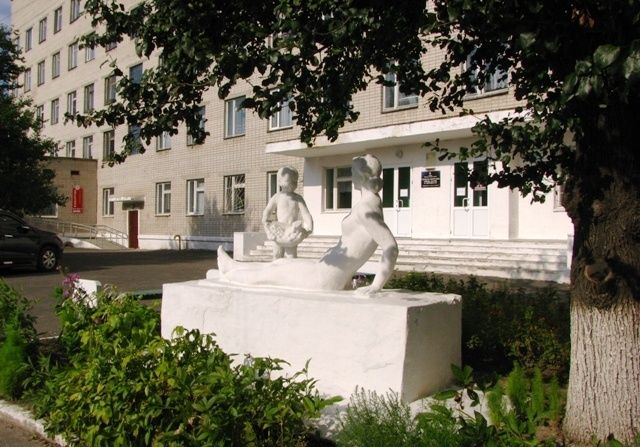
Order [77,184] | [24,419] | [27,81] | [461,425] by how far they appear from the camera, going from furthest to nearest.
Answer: [27,81], [77,184], [24,419], [461,425]

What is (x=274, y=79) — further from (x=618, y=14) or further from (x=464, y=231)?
(x=464, y=231)

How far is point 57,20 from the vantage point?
4053cm

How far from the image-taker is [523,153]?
164 inches

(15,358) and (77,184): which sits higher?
(77,184)

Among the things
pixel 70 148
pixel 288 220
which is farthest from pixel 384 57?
pixel 70 148

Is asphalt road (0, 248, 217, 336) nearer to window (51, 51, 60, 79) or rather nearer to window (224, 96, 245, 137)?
window (224, 96, 245, 137)

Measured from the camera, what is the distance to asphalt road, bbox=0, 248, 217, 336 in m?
12.5

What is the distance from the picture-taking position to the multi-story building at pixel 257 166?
16.9m

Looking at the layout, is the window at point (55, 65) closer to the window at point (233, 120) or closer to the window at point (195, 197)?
→ the window at point (195, 197)

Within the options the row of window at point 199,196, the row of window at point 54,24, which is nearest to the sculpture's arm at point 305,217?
the row of window at point 199,196

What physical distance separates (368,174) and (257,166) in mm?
19881

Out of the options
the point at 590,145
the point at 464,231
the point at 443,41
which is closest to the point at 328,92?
the point at 443,41

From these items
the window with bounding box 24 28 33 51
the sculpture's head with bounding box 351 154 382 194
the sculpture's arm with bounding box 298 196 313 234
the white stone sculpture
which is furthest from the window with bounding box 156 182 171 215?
the sculpture's head with bounding box 351 154 382 194

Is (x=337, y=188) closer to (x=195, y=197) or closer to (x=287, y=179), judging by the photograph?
(x=195, y=197)
